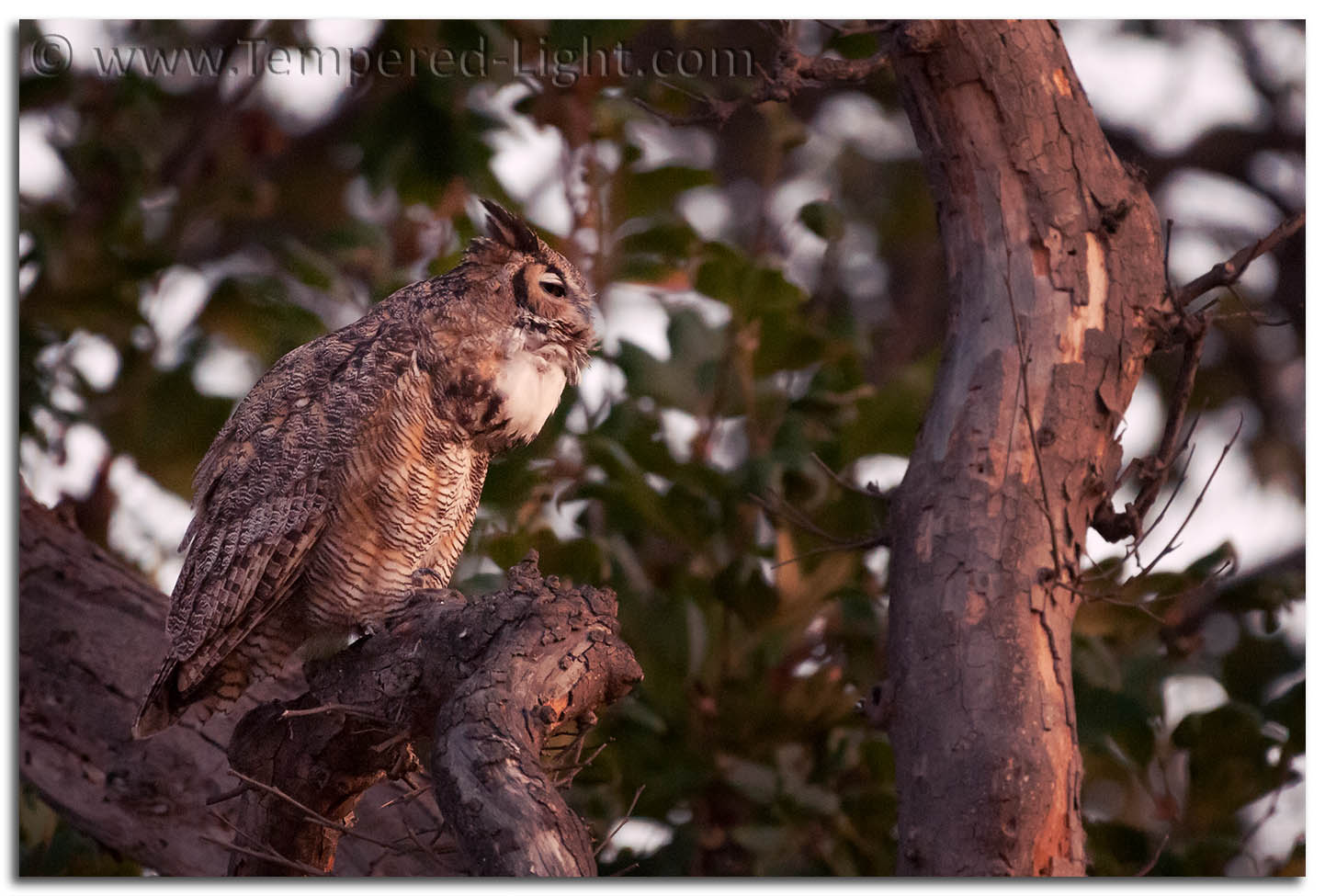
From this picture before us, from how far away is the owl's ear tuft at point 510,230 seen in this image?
2.50 m

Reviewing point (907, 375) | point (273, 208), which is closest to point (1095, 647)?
point (907, 375)

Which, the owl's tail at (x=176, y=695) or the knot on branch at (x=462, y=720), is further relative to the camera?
the owl's tail at (x=176, y=695)

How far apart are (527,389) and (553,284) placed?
0.67ft

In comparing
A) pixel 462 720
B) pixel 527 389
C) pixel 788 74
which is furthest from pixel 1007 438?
pixel 462 720

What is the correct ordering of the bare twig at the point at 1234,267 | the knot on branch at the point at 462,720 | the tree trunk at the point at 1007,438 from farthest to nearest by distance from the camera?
1. the bare twig at the point at 1234,267
2. the tree trunk at the point at 1007,438
3. the knot on branch at the point at 462,720

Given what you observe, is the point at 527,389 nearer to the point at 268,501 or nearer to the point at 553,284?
the point at 553,284

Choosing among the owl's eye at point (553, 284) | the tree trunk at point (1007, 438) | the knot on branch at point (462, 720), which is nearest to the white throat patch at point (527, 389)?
the owl's eye at point (553, 284)

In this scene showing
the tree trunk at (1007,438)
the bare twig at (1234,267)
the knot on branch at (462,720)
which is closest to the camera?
the knot on branch at (462,720)

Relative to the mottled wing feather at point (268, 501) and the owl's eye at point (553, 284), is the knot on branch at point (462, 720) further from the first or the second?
the owl's eye at point (553, 284)

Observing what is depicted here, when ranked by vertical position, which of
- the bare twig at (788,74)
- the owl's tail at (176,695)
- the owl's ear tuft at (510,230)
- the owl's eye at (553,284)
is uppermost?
the bare twig at (788,74)

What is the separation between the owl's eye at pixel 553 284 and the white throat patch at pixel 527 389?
123mm

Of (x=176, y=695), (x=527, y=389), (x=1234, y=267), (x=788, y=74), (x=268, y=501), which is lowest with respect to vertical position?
(x=176, y=695)

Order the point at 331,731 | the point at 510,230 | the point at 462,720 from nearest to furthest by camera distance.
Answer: the point at 462,720 < the point at 331,731 < the point at 510,230

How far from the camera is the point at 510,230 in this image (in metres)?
2.52
